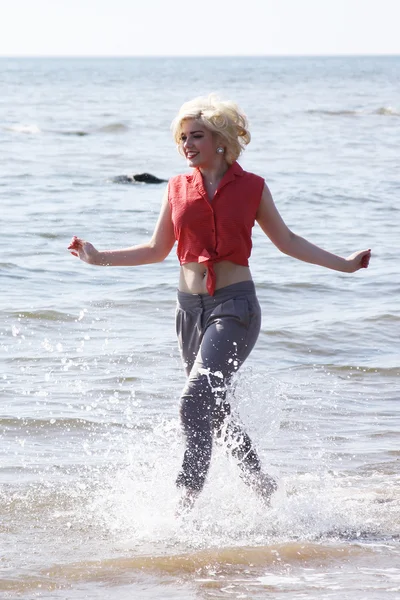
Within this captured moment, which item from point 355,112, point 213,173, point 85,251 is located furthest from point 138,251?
point 355,112

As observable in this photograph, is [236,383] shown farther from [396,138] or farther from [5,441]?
[396,138]

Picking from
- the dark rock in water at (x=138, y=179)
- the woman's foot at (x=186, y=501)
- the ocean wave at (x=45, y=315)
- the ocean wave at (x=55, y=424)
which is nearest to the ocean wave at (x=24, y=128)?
the dark rock in water at (x=138, y=179)

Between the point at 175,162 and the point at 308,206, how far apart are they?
27.4ft

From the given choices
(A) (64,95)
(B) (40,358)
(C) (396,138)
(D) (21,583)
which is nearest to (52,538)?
(D) (21,583)

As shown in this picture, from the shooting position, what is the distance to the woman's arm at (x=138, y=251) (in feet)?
17.3

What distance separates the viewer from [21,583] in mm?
4676

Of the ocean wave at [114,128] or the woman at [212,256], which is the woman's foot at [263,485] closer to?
the woman at [212,256]

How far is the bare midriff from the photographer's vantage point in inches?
204

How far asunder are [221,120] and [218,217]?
17.9 inches

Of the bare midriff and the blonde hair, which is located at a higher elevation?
the blonde hair

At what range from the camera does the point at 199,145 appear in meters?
5.16

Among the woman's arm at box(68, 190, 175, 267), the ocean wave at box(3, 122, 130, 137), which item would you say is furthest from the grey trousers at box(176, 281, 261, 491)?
the ocean wave at box(3, 122, 130, 137)

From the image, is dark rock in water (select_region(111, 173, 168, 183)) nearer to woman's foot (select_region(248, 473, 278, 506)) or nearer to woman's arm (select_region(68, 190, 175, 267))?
woman's arm (select_region(68, 190, 175, 267))

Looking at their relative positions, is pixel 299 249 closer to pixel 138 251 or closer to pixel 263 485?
pixel 138 251
